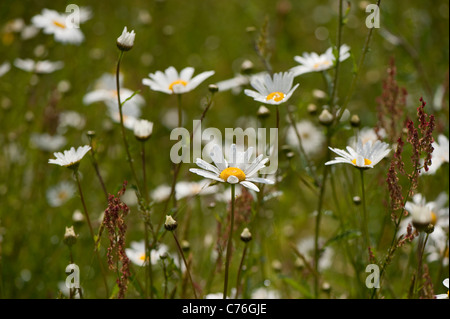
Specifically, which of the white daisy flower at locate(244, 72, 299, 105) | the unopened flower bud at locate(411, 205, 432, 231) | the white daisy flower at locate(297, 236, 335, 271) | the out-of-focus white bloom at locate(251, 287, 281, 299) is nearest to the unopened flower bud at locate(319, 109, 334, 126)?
the white daisy flower at locate(244, 72, 299, 105)

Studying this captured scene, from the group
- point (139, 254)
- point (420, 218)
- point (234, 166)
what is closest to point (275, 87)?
point (234, 166)

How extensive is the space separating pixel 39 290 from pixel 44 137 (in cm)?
75

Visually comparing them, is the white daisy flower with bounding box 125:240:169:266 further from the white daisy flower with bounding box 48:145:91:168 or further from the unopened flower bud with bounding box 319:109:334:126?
the unopened flower bud with bounding box 319:109:334:126

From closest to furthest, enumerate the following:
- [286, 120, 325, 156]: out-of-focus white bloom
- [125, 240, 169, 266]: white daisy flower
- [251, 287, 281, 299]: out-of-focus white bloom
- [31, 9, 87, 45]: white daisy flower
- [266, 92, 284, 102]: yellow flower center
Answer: [266, 92, 284, 102]: yellow flower center, [125, 240, 169, 266]: white daisy flower, [251, 287, 281, 299]: out-of-focus white bloom, [31, 9, 87, 45]: white daisy flower, [286, 120, 325, 156]: out-of-focus white bloom

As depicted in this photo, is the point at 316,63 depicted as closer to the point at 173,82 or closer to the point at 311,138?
the point at 173,82

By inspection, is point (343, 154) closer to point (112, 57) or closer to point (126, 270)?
point (126, 270)

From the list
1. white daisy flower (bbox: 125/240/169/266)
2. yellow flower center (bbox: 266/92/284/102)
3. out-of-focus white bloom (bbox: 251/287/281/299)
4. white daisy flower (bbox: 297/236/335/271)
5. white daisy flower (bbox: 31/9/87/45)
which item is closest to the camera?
yellow flower center (bbox: 266/92/284/102)

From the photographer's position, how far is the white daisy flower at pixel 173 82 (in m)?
1.58

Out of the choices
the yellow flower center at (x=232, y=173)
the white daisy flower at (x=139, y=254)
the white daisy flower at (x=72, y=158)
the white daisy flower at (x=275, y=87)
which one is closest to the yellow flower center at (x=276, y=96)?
the white daisy flower at (x=275, y=87)

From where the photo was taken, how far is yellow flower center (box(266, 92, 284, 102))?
4.71 feet

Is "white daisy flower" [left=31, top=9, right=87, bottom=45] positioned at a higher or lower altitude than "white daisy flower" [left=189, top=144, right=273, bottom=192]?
higher

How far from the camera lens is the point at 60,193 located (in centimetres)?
247

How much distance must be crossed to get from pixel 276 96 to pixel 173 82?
1.27ft

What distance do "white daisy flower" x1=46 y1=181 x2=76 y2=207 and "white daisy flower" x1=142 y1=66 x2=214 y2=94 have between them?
38.5 inches
